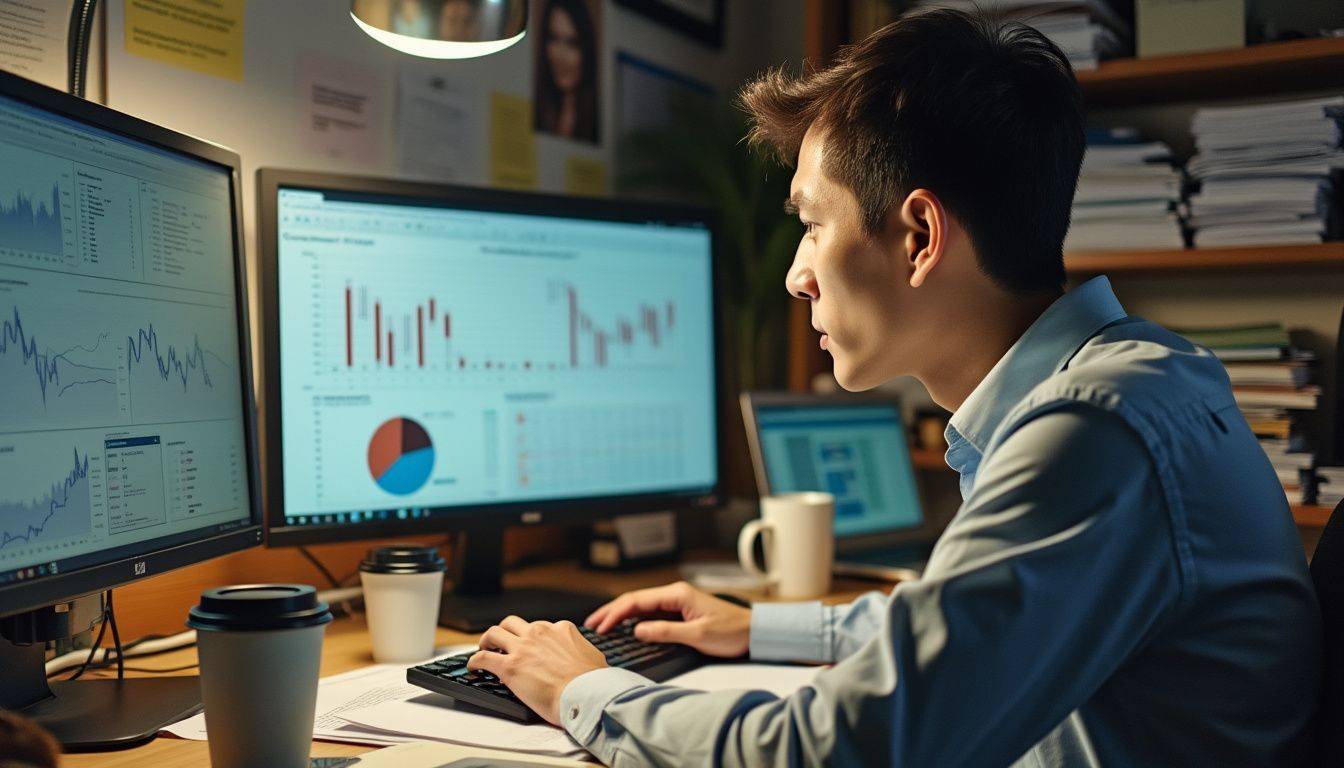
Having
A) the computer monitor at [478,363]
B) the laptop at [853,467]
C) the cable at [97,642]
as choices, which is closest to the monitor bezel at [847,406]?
the laptop at [853,467]

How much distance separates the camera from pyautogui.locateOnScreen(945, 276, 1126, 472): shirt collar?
907 millimetres

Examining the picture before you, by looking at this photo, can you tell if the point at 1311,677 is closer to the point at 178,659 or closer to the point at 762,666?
the point at 762,666

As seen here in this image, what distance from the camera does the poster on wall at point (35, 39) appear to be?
3.58ft

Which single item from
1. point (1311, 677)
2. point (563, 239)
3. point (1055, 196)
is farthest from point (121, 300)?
point (1311, 677)

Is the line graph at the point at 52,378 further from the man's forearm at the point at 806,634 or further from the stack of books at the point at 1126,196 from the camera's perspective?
the stack of books at the point at 1126,196

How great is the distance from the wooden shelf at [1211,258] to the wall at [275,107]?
832 millimetres

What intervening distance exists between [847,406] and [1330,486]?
71cm

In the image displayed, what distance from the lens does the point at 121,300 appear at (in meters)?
0.94

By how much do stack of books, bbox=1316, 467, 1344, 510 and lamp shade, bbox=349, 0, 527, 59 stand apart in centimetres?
129

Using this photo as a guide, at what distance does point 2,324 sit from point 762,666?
769mm

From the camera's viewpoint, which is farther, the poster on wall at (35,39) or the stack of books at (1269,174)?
the stack of books at (1269,174)

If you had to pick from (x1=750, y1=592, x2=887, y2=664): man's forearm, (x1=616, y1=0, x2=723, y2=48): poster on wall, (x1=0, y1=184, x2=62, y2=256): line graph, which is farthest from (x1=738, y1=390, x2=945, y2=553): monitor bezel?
(x1=0, y1=184, x2=62, y2=256): line graph

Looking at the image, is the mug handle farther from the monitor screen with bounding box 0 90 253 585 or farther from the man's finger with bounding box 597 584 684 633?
the monitor screen with bounding box 0 90 253 585

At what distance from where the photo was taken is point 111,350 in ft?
3.02
